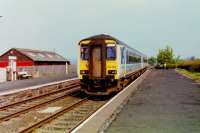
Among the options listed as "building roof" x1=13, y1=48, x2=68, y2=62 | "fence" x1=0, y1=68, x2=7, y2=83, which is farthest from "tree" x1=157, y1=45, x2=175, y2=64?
"fence" x1=0, y1=68, x2=7, y2=83

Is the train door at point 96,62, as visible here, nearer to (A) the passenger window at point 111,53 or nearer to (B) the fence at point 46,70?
(A) the passenger window at point 111,53

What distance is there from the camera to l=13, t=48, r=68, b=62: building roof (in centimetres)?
6909

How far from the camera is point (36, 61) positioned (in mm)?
68062

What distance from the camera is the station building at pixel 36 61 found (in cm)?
5392

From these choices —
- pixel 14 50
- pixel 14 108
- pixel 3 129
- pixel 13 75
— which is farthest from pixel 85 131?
pixel 14 50

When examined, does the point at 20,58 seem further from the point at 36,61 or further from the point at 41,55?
the point at 41,55

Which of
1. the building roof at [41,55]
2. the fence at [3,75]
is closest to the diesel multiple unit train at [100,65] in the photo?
the fence at [3,75]

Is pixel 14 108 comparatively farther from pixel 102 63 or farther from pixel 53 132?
pixel 53 132

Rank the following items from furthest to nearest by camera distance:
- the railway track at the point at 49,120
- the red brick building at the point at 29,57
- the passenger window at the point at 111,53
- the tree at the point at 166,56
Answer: the tree at the point at 166,56, the red brick building at the point at 29,57, the passenger window at the point at 111,53, the railway track at the point at 49,120

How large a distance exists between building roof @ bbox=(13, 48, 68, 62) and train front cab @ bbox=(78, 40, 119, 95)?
47.8 m

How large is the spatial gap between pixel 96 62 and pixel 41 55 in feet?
180

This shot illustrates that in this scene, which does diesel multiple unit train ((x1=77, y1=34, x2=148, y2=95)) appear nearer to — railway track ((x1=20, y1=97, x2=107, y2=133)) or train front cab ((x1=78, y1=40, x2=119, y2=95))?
train front cab ((x1=78, y1=40, x2=119, y2=95))

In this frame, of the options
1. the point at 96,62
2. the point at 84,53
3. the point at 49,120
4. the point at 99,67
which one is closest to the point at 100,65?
the point at 99,67

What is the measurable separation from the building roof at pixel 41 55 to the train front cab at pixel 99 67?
157 feet
